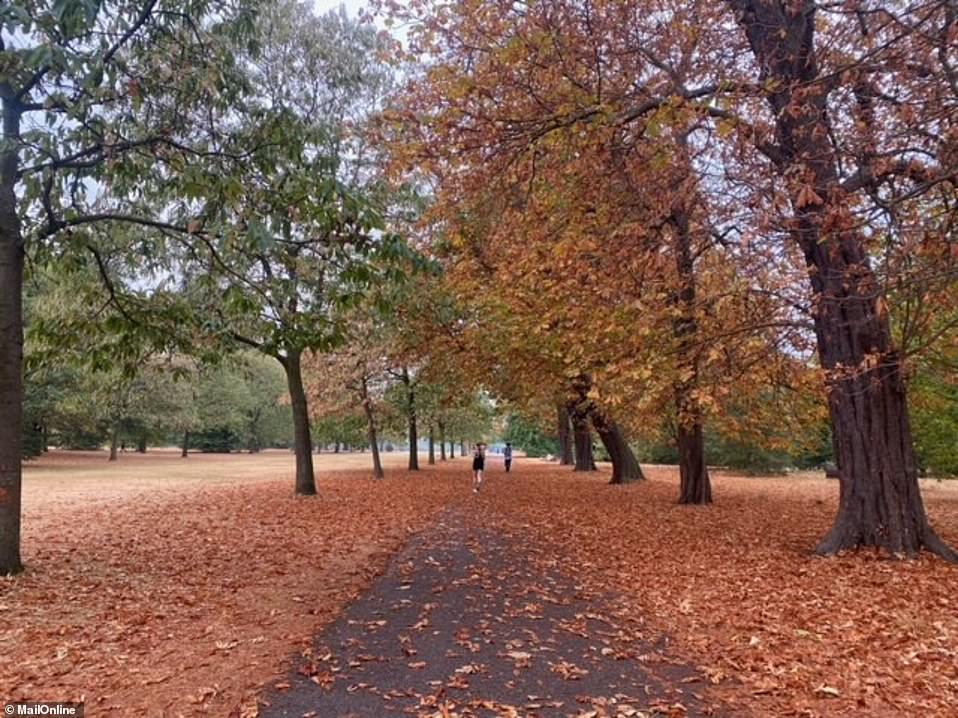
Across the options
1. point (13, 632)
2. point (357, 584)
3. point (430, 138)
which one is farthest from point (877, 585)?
point (13, 632)

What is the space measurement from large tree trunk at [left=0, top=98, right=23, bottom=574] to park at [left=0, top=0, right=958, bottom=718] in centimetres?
3

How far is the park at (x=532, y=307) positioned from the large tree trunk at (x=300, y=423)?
467 cm

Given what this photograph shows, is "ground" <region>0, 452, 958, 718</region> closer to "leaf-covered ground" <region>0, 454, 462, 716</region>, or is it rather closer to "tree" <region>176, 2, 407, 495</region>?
"leaf-covered ground" <region>0, 454, 462, 716</region>

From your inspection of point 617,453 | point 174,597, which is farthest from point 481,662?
point 617,453

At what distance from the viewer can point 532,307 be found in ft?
39.1

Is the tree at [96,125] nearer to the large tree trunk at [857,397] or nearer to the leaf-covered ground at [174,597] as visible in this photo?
the leaf-covered ground at [174,597]

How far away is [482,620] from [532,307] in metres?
7.25

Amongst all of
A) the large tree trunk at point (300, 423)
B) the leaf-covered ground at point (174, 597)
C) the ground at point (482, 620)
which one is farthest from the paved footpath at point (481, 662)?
the large tree trunk at point (300, 423)

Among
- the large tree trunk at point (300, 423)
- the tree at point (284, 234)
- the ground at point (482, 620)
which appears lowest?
the ground at point (482, 620)

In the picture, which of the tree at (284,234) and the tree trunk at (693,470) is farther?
the tree trunk at (693,470)

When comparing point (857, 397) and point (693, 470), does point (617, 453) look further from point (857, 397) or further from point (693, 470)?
point (857, 397)

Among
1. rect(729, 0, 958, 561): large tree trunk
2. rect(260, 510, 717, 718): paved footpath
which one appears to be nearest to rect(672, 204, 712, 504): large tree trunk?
rect(729, 0, 958, 561): large tree trunk

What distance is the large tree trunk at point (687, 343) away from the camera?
8375 mm

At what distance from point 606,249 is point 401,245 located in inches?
132
